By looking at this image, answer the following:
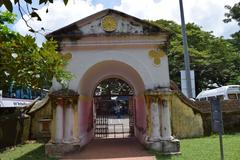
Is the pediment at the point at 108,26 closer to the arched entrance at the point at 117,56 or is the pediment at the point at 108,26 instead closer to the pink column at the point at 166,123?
the arched entrance at the point at 117,56

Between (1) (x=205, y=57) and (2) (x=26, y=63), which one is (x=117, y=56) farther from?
(1) (x=205, y=57)

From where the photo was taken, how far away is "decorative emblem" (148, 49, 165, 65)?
13.3 metres

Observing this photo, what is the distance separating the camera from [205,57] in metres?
35.6

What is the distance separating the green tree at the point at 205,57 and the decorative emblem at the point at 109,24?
21810 mm

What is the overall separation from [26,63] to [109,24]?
5.18m

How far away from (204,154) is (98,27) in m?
5.52

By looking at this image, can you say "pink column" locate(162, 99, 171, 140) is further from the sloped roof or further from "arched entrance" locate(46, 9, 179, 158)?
the sloped roof

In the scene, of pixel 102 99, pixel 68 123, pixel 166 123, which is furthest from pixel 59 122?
pixel 102 99

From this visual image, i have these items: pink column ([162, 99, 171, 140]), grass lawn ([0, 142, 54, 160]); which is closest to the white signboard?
grass lawn ([0, 142, 54, 160])

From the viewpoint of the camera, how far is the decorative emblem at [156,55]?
1332 cm

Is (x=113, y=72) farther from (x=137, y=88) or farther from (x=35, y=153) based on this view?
(x=35, y=153)

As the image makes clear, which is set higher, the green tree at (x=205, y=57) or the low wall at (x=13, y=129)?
the green tree at (x=205, y=57)

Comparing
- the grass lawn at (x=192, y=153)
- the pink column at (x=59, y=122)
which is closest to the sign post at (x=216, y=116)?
the grass lawn at (x=192, y=153)

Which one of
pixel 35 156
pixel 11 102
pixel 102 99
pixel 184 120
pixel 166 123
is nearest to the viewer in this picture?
pixel 35 156
